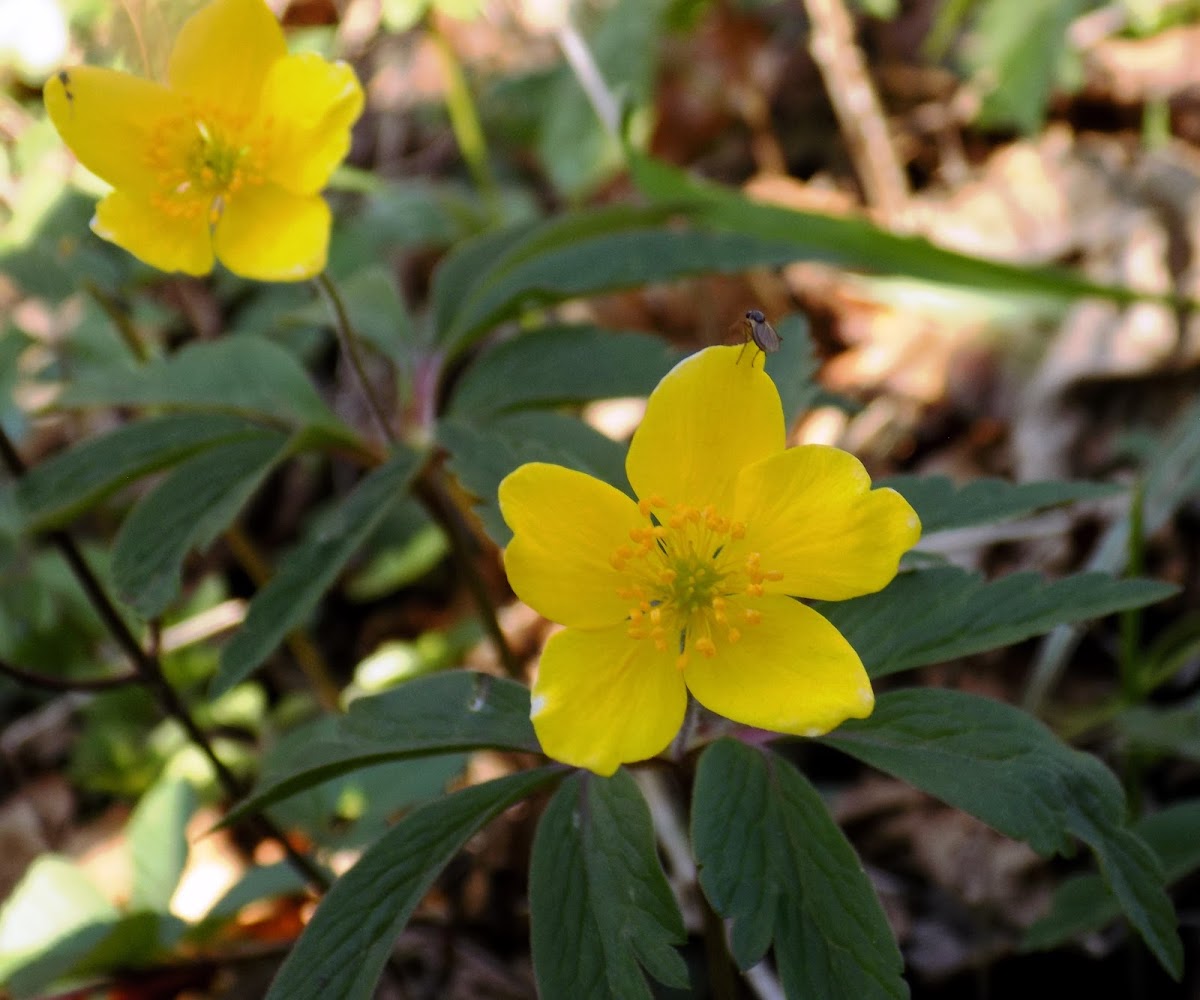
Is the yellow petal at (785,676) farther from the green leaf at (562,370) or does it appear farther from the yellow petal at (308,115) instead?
the yellow petal at (308,115)

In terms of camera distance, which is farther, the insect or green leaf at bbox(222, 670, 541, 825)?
green leaf at bbox(222, 670, 541, 825)

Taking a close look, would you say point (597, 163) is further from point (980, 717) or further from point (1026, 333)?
point (980, 717)

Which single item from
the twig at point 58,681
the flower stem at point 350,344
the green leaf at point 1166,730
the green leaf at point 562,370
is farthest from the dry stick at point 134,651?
the green leaf at point 1166,730

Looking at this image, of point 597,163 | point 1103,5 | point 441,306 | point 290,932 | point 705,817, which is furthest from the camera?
point 1103,5

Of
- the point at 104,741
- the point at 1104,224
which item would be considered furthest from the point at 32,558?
the point at 1104,224

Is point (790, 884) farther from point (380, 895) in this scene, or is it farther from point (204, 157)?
point (204, 157)

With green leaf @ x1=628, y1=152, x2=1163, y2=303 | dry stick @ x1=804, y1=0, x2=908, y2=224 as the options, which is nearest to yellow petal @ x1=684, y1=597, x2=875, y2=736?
green leaf @ x1=628, y1=152, x2=1163, y2=303

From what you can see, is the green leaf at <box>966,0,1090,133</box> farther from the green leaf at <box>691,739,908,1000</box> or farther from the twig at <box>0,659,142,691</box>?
the twig at <box>0,659,142,691</box>
